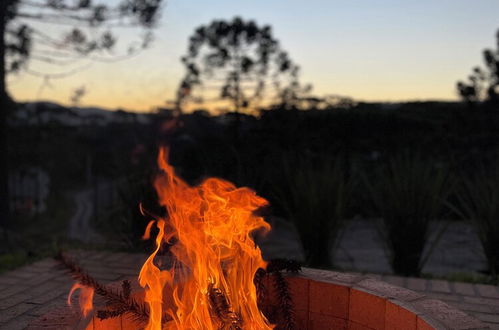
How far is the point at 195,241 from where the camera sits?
6.45 ft

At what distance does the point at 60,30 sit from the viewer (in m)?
7.04

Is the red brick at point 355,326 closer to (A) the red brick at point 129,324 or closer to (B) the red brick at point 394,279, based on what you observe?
(A) the red brick at point 129,324

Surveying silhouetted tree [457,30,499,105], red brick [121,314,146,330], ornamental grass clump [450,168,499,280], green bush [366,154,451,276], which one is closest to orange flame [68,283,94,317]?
red brick [121,314,146,330]

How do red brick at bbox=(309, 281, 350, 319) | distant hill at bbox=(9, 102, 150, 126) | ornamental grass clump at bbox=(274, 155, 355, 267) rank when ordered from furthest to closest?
distant hill at bbox=(9, 102, 150, 126), ornamental grass clump at bbox=(274, 155, 355, 267), red brick at bbox=(309, 281, 350, 319)

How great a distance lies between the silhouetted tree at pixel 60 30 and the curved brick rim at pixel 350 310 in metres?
5.69

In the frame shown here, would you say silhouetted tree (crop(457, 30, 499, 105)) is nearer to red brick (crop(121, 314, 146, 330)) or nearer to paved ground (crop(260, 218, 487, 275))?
paved ground (crop(260, 218, 487, 275))

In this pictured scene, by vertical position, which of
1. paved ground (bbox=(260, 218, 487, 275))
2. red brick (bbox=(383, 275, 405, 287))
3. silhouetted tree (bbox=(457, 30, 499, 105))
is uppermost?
silhouetted tree (bbox=(457, 30, 499, 105))

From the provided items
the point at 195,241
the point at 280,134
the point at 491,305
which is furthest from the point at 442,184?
the point at 280,134

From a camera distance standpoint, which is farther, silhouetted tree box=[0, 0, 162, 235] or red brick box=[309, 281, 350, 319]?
silhouetted tree box=[0, 0, 162, 235]

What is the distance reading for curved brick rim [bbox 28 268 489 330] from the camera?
183 cm

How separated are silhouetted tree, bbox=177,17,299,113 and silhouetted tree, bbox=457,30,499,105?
3576mm

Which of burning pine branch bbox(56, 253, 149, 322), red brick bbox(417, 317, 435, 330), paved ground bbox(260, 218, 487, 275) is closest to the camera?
red brick bbox(417, 317, 435, 330)

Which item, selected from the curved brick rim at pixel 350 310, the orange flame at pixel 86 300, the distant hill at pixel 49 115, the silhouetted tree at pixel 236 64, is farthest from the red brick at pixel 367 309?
the silhouetted tree at pixel 236 64

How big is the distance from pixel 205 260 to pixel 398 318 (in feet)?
2.63
